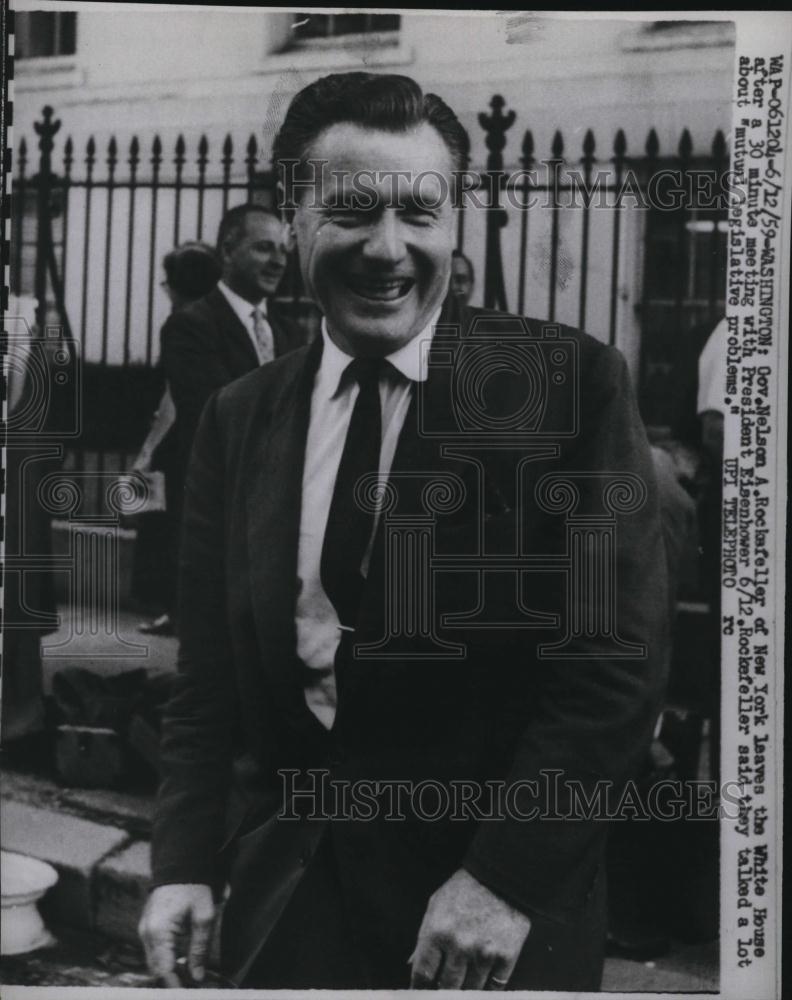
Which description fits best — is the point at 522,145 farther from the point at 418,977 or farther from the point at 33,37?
the point at 418,977

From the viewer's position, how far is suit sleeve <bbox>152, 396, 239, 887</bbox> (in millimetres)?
2768

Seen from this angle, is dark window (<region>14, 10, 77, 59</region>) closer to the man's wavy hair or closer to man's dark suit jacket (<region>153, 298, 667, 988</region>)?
the man's wavy hair

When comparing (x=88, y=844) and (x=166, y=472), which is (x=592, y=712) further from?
(x=88, y=844)

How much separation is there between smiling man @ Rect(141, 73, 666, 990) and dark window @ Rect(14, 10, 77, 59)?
0.60 m

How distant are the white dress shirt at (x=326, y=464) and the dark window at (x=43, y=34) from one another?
3.18ft

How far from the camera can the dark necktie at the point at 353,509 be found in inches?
106

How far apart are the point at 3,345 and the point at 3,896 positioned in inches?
54.9

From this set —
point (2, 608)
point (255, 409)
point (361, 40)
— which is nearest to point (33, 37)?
point (361, 40)

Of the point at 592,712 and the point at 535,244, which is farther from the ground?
the point at 535,244

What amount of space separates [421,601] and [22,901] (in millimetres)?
1273

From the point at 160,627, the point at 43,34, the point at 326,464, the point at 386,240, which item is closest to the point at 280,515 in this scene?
the point at 326,464

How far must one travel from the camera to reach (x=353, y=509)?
8.91 ft

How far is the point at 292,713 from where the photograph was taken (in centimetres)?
272

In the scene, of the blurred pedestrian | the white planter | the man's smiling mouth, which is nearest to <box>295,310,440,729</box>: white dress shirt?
the man's smiling mouth
